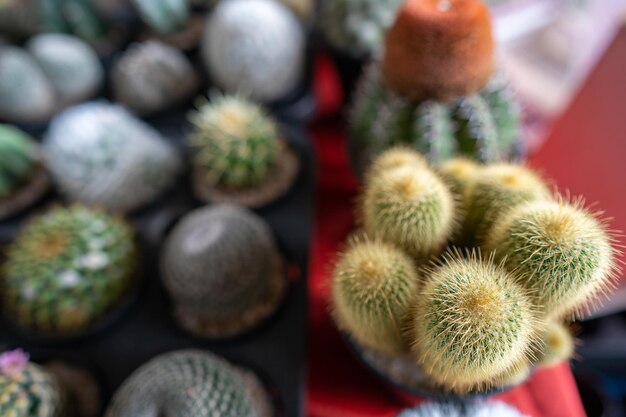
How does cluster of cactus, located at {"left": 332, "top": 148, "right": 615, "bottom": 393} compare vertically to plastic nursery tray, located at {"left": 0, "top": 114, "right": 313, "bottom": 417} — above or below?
above

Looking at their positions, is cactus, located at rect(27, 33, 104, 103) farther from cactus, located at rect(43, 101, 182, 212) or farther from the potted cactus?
the potted cactus

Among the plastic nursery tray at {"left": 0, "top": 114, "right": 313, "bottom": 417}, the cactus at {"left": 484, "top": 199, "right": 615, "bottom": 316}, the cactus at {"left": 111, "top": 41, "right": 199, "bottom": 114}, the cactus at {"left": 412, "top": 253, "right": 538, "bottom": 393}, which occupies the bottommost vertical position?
the plastic nursery tray at {"left": 0, "top": 114, "right": 313, "bottom": 417}

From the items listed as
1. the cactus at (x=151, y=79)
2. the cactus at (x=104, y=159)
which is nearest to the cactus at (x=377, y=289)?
the cactus at (x=104, y=159)

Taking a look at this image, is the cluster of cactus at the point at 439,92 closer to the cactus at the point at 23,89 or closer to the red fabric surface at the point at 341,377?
the red fabric surface at the point at 341,377

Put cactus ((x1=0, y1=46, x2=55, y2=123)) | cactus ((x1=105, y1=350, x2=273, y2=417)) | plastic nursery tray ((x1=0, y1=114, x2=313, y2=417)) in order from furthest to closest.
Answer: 1. cactus ((x1=0, y1=46, x2=55, y2=123))
2. plastic nursery tray ((x1=0, y1=114, x2=313, y2=417))
3. cactus ((x1=105, y1=350, x2=273, y2=417))

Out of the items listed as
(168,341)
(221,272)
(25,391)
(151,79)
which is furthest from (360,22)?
(25,391)

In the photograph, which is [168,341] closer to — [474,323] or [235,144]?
[235,144]

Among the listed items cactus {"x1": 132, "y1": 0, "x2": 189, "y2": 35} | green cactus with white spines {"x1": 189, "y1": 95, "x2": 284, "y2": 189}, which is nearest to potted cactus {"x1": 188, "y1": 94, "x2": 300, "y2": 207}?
green cactus with white spines {"x1": 189, "y1": 95, "x2": 284, "y2": 189}
